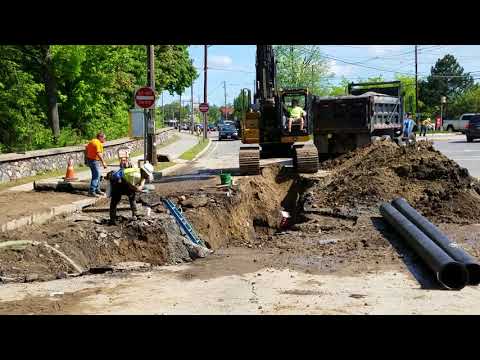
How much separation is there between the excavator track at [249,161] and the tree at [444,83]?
100491mm

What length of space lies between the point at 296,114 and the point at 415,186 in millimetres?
6952

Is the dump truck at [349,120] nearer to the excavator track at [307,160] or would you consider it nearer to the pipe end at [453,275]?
the excavator track at [307,160]

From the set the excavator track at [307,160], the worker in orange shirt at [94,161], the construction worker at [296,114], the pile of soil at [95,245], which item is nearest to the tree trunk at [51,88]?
the construction worker at [296,114]

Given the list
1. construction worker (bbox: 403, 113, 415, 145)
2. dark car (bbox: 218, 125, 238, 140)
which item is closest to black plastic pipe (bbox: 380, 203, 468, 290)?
construction worker (bbox: 403, 113, 415, 145)

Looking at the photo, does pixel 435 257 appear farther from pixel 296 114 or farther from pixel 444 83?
pixel 444 83

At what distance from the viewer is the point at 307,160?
2031 centimetres

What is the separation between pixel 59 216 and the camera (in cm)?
1399

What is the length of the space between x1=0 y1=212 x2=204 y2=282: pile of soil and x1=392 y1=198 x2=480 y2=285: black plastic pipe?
3959 mm

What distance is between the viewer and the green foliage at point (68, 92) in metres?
27.3

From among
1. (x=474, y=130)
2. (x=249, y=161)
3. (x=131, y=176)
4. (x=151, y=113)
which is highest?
(x=151, y=113)

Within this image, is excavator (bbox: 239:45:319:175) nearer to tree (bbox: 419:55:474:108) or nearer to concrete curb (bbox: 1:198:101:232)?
concrete curb (bbox: 1:198:101:232)

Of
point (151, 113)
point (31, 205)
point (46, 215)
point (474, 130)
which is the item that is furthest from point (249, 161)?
point (474, 130)
